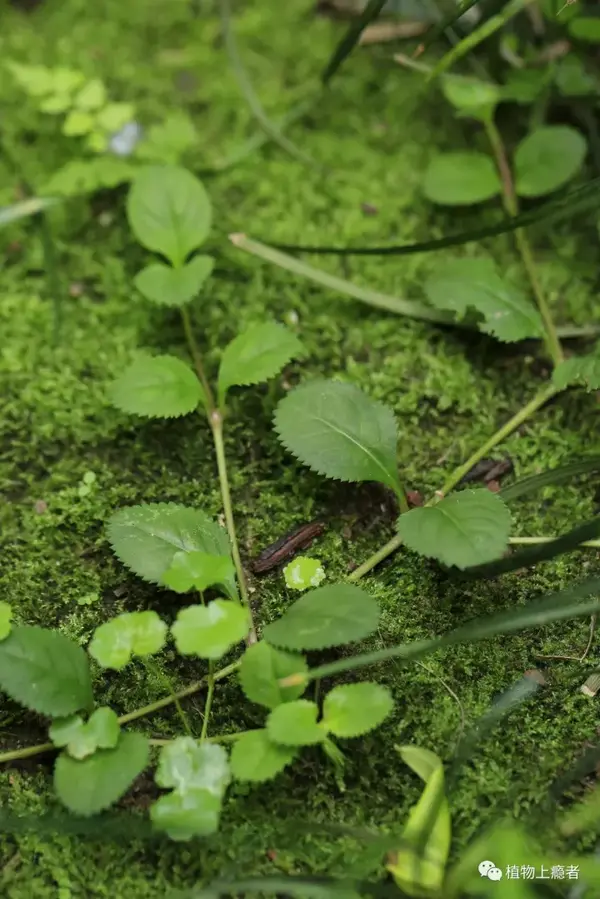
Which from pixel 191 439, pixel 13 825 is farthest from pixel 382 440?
pixel 13 825

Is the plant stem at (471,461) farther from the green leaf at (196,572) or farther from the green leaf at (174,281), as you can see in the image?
the green leaf at (174,281)

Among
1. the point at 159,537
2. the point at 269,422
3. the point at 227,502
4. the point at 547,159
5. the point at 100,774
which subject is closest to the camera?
the point at 100,774

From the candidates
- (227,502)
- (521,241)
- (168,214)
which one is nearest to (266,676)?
(227,502)

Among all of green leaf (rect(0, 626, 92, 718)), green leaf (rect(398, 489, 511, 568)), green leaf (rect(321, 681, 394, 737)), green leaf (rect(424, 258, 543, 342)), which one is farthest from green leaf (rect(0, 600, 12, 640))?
green leaf (rect(424, 258, 543, 342))

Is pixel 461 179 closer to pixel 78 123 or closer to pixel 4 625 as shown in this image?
pixel 78 123

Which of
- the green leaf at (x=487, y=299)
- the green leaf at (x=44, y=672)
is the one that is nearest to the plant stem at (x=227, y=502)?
the green leaf at (x=44, y=672)

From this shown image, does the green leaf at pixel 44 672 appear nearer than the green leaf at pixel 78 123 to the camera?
Yes
